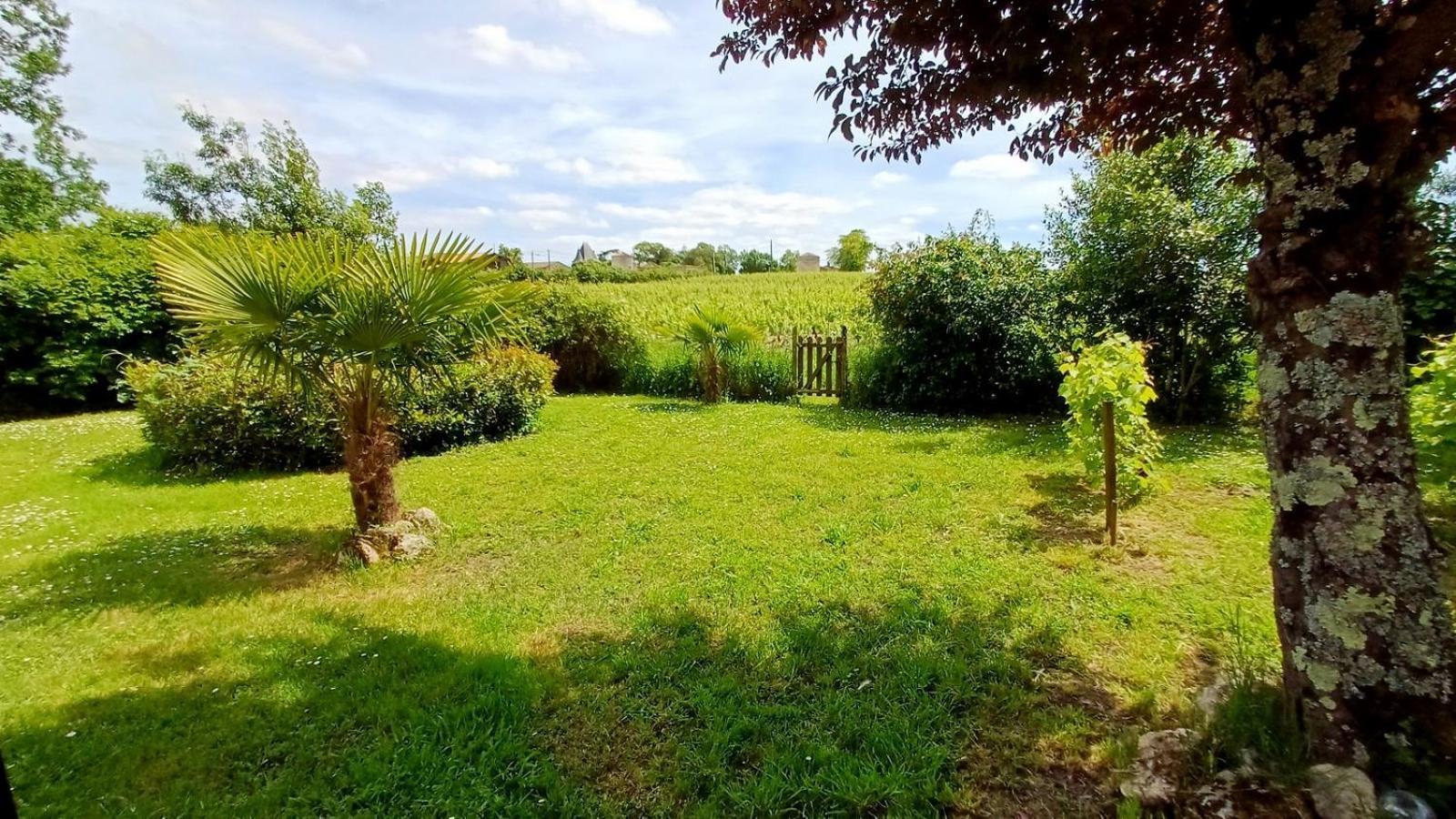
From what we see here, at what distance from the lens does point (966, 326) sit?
→ 898cm

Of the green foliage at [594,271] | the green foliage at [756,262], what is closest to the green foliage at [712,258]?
the green foliage at [756,262]

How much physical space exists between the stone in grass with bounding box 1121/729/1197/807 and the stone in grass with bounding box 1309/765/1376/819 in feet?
1.01

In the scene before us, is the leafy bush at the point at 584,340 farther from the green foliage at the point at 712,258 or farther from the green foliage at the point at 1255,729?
the green foliage at the point at 712,258

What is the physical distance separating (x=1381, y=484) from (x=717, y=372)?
10122 millimetres

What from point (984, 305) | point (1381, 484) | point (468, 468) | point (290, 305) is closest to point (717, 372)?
point (984, 305)

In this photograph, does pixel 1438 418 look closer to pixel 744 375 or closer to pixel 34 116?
pixel 744 375

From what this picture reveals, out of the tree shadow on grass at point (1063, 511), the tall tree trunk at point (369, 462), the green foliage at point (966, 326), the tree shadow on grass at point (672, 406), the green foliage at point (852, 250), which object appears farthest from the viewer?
the green foliage at point (852, 250)

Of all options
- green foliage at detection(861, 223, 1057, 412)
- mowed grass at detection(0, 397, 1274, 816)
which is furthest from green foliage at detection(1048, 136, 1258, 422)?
mowed grass at detection(0, 397, 1274, 816)

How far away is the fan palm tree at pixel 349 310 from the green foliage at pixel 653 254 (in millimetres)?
49743

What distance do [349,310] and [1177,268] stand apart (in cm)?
905

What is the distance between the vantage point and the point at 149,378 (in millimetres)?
6914

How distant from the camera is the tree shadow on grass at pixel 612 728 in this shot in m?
2.05

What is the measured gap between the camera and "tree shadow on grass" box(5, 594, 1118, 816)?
2.05 m

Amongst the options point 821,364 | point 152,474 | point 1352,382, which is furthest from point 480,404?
point 1352,382
